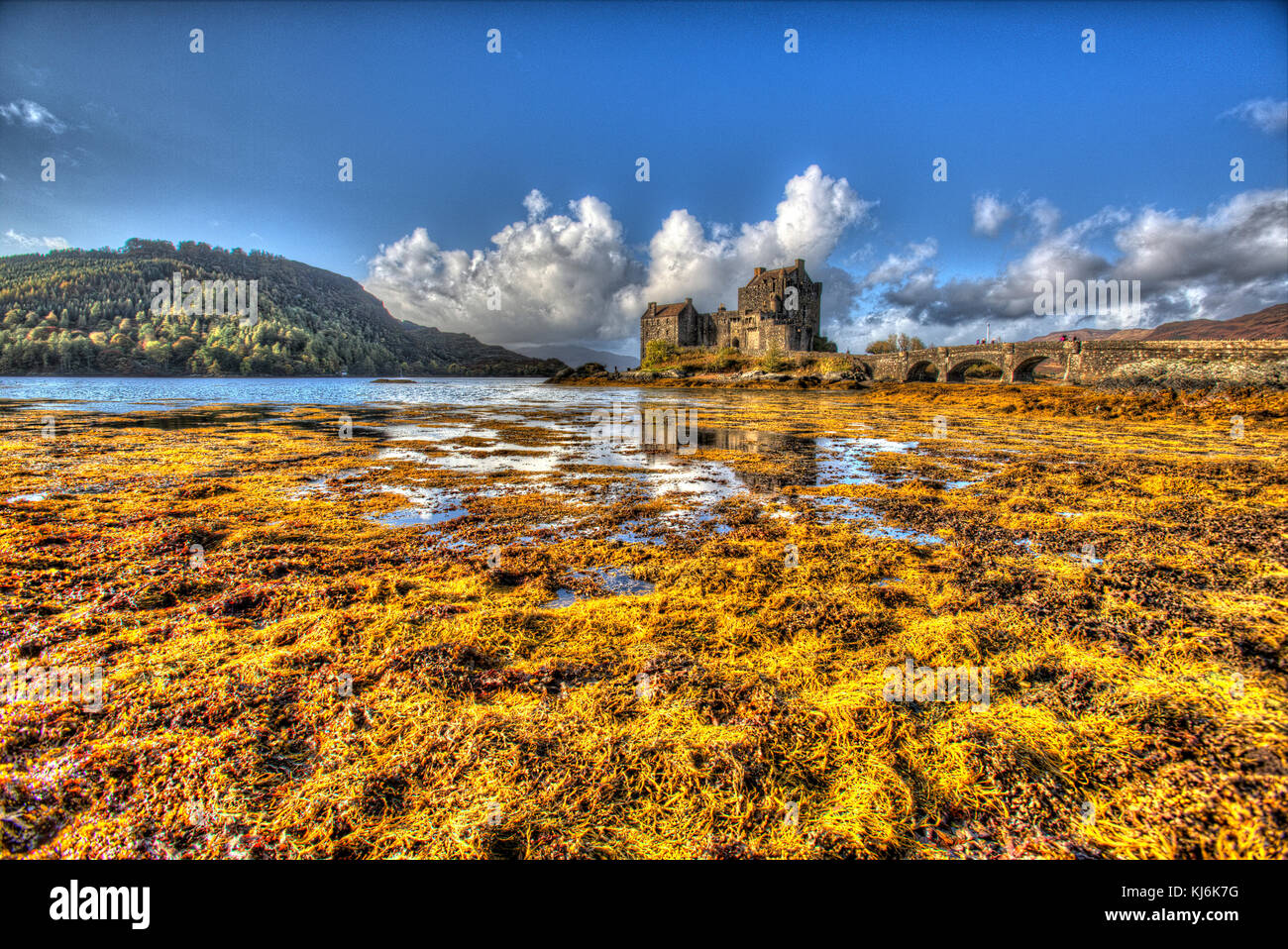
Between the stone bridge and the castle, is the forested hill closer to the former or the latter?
the castle

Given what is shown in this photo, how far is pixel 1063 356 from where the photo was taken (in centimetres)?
4894

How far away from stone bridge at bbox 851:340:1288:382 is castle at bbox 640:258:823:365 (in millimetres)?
19022

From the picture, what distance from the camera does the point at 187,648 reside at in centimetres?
377

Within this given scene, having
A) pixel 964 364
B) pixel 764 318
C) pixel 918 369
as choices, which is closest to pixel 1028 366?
pixel 964 364

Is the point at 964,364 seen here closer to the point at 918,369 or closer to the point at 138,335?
the point at 918,369

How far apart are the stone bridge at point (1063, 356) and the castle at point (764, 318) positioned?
1902cm

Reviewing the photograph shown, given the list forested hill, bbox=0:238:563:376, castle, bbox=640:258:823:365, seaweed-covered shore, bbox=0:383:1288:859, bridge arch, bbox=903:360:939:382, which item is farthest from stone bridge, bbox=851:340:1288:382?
forested hill, bbox=0:238:563:376

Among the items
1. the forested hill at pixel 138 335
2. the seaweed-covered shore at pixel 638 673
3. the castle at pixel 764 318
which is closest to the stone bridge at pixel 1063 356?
the castle at pixel 764 318

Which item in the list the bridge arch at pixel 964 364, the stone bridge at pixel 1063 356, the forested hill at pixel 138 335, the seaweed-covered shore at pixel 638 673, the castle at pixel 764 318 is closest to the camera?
the seaweed-covered shore at pixel 638 673

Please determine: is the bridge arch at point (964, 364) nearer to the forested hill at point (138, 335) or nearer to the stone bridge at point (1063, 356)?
the stone bridge at point (1063, 356)

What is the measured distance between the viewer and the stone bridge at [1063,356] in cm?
3500

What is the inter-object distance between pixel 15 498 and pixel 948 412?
37.0 metres

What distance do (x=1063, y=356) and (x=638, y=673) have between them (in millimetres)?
63212
